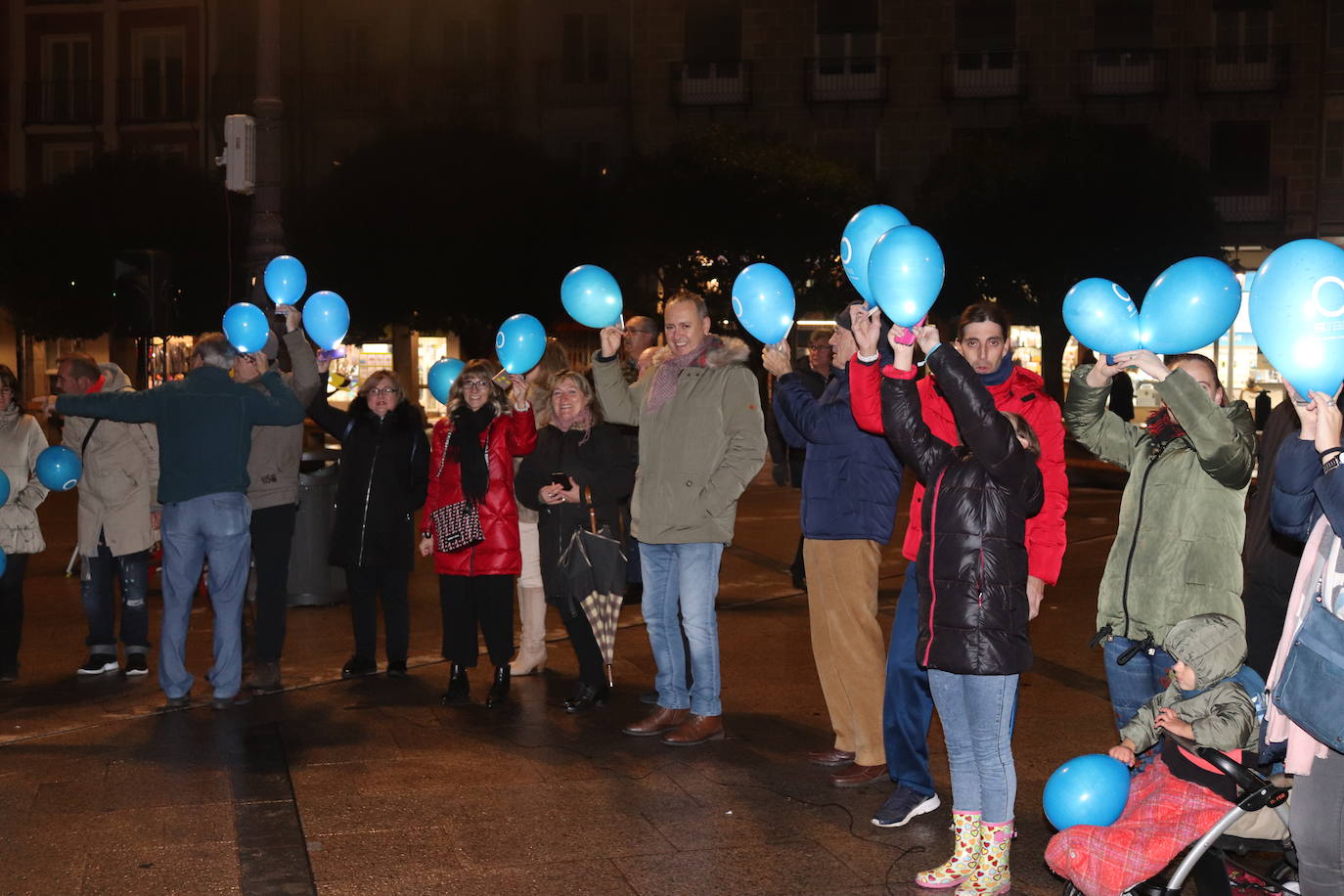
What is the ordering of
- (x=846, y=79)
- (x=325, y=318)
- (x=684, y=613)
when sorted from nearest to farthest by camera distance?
1. (x=684, y=613)
2. (x=325, y=318)
3. (x=846, y=79)

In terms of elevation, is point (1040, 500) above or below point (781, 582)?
above

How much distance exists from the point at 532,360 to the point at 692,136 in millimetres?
22393

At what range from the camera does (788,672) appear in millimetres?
8055

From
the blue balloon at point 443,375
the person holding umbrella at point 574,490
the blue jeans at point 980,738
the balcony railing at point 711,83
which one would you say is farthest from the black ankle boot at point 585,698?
the balcony railing at point 711,83

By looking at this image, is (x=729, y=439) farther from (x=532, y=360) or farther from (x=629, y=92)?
(x=629, y=92)

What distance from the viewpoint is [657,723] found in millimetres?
6762

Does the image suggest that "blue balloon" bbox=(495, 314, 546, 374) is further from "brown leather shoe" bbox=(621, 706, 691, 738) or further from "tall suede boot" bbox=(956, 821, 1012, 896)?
"tall suede boot" bbox=(956, 821, 1012, 896)

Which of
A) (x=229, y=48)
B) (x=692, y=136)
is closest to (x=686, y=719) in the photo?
(x=692, y=136)

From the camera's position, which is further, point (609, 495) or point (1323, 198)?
point (1323, 198)

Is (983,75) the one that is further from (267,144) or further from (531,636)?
(531,636)

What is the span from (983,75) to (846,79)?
3.10 meters

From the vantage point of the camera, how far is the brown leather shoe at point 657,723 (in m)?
6.74

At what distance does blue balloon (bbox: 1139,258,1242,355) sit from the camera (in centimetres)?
448

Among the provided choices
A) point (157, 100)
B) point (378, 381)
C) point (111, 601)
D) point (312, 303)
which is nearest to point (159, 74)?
point (157, 100)
